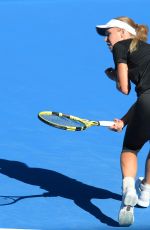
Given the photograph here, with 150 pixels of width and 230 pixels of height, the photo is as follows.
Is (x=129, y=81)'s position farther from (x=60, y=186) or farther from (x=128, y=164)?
(x=60, y=186)

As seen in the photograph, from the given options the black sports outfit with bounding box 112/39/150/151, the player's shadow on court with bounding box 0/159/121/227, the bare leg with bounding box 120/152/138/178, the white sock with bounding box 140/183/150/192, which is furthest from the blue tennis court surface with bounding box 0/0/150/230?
the black sports outfit with bounding box 112/39/150/151

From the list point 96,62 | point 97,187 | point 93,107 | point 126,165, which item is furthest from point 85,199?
point 96,62

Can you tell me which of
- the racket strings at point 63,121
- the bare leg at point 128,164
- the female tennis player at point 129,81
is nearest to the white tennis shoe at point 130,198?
the female tennis player at point 129,81

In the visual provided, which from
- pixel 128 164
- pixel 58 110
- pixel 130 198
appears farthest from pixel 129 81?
pixel 58 110

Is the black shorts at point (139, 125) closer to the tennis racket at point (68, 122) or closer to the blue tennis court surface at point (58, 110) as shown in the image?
the tennis racket at point (68, 122)

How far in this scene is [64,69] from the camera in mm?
9938

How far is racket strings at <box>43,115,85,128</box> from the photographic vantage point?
5.62 meters

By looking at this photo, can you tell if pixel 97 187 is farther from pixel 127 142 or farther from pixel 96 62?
pixel 96 62

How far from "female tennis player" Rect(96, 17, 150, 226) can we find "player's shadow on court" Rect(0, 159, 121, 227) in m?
0.36

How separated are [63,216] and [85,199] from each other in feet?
1.44

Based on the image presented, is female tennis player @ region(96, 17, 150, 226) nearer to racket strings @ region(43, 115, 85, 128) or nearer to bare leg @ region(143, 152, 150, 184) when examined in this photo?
bare leg @ region(143, 152, 150, 184)

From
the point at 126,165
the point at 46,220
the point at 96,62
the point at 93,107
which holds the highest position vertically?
the point at 96,62

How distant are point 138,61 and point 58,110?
10.1 feet

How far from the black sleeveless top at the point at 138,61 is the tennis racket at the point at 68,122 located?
0.38 meters
